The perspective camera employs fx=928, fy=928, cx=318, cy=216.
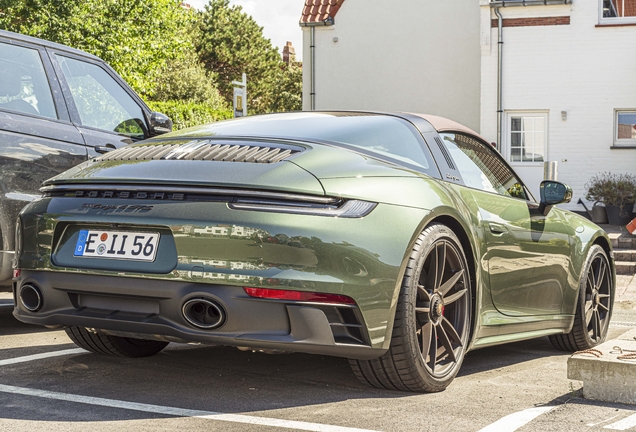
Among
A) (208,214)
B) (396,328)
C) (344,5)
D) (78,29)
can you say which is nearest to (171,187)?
(208,214)

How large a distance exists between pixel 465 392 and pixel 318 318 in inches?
42.7

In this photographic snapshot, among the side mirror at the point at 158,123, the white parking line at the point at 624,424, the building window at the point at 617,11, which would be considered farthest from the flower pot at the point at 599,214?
the white parking line at the point at 624,424

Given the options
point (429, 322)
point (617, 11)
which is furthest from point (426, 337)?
point (617, 11)

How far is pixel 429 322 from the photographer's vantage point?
422cm

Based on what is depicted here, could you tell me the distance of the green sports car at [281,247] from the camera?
371cm

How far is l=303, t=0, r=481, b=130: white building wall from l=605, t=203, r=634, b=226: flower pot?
18.0ft

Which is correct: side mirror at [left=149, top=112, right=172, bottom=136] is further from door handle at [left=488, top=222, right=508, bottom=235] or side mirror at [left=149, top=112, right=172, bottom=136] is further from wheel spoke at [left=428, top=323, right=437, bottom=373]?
wheel spoke at [left=428, top=323, right=437, bottom=373]

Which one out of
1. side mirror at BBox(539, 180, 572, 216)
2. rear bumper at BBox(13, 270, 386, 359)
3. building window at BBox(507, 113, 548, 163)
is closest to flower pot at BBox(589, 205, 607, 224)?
building window at BBox(507, 113, 548, 163)

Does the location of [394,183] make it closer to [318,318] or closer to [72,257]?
[318,318]

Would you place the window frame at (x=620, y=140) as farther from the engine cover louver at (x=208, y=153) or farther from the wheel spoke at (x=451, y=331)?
the engine cover louver at (x=208, y=153)

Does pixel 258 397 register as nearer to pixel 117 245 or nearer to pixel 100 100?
pixel 117 245

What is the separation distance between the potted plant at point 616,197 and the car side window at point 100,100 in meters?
12.4

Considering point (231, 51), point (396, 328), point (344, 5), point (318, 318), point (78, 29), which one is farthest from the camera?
point (231, 51)

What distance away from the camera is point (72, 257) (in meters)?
4.01
